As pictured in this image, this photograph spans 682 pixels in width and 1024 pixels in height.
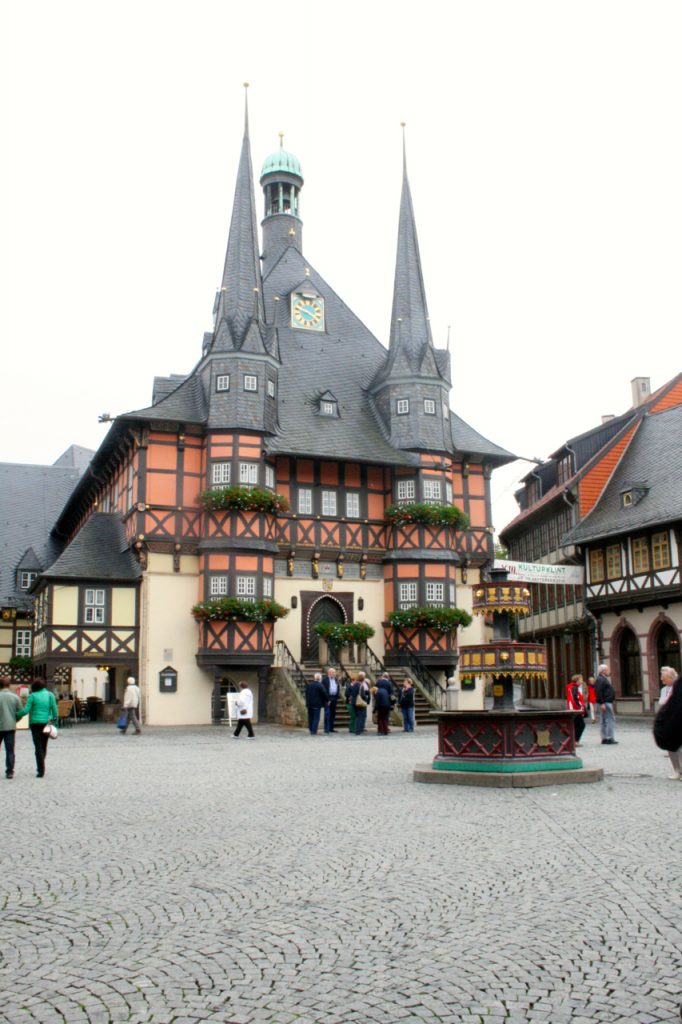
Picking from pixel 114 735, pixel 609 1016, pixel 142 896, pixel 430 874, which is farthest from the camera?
pixel 114 735

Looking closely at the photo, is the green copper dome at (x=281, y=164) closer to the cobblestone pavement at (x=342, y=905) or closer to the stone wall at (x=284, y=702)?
the stone wall at (x=284, y=702)

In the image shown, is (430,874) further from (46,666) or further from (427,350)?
(427,350)

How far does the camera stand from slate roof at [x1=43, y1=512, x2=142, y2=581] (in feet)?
120

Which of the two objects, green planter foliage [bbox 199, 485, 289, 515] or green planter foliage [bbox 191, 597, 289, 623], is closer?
green planter foliage [bbox 191, 597, 289, 623]

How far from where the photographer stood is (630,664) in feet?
129

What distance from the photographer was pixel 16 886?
321 inches

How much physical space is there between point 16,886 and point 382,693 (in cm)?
1955

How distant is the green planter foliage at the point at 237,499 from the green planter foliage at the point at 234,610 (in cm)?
302

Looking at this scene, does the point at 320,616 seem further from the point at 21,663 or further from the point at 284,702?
the point at 21,663

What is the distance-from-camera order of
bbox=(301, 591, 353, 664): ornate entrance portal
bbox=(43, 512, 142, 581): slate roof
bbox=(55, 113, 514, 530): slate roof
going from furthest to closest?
bbox=(301, 591, 353, 664): ornate entrance portal < bbox=(55, 113, 514, 530): slate roof < bbox=(43, 512, 142, 581): slate roof

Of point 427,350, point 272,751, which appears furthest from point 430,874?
point 427,350

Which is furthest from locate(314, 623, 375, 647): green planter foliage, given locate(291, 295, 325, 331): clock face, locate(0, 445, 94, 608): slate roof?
locate(0, 445, 94, 608): slate roof

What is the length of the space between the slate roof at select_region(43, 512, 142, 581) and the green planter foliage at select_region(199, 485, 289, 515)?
3.61 meters

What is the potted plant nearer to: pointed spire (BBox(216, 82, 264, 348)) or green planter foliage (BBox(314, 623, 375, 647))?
green planter foliage (BBox(314, 623, 375, 647))
